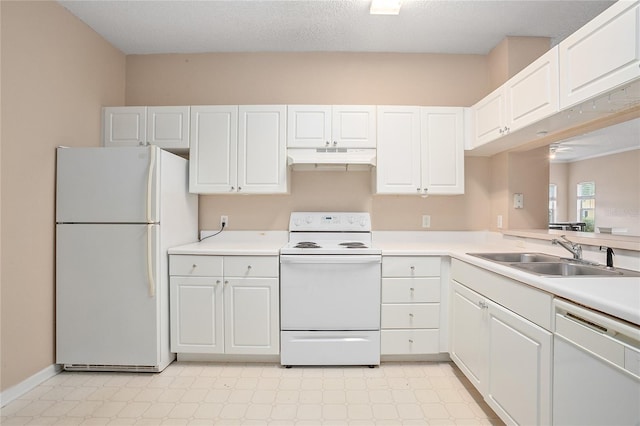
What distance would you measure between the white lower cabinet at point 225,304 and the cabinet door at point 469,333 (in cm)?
128

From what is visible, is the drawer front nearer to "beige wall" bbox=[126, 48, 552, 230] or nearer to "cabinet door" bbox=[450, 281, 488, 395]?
"cabinet door" bbox=[450, 281, 488, 395]

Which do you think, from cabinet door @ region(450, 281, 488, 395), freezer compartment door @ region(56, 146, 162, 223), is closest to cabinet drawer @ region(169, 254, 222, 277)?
freezer compartment door @ region(56, 146, 162, 223)

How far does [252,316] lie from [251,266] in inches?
14.7

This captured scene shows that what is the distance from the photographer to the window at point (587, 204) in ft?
6.23

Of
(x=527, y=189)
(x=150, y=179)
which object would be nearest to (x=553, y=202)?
(x=527, y=189)

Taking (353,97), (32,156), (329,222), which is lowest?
(329,222)

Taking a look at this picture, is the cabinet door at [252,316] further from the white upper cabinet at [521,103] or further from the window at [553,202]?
the window at [553,202]

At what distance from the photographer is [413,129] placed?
2590mm

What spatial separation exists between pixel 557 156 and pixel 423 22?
1455mm

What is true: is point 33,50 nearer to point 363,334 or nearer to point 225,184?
point 225,184

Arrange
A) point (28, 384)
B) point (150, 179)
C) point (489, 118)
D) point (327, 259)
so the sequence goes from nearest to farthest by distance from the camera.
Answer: point (28, 384)
point (150, 179)
point (327, 259)
point (489, 118)

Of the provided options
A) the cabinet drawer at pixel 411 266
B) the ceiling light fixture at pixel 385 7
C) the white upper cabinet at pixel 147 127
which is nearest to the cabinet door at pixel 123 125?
the white upper cabinet at pixel 147 127

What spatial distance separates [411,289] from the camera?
2.30m

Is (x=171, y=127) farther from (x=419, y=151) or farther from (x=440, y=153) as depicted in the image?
(x=440, y=153)
